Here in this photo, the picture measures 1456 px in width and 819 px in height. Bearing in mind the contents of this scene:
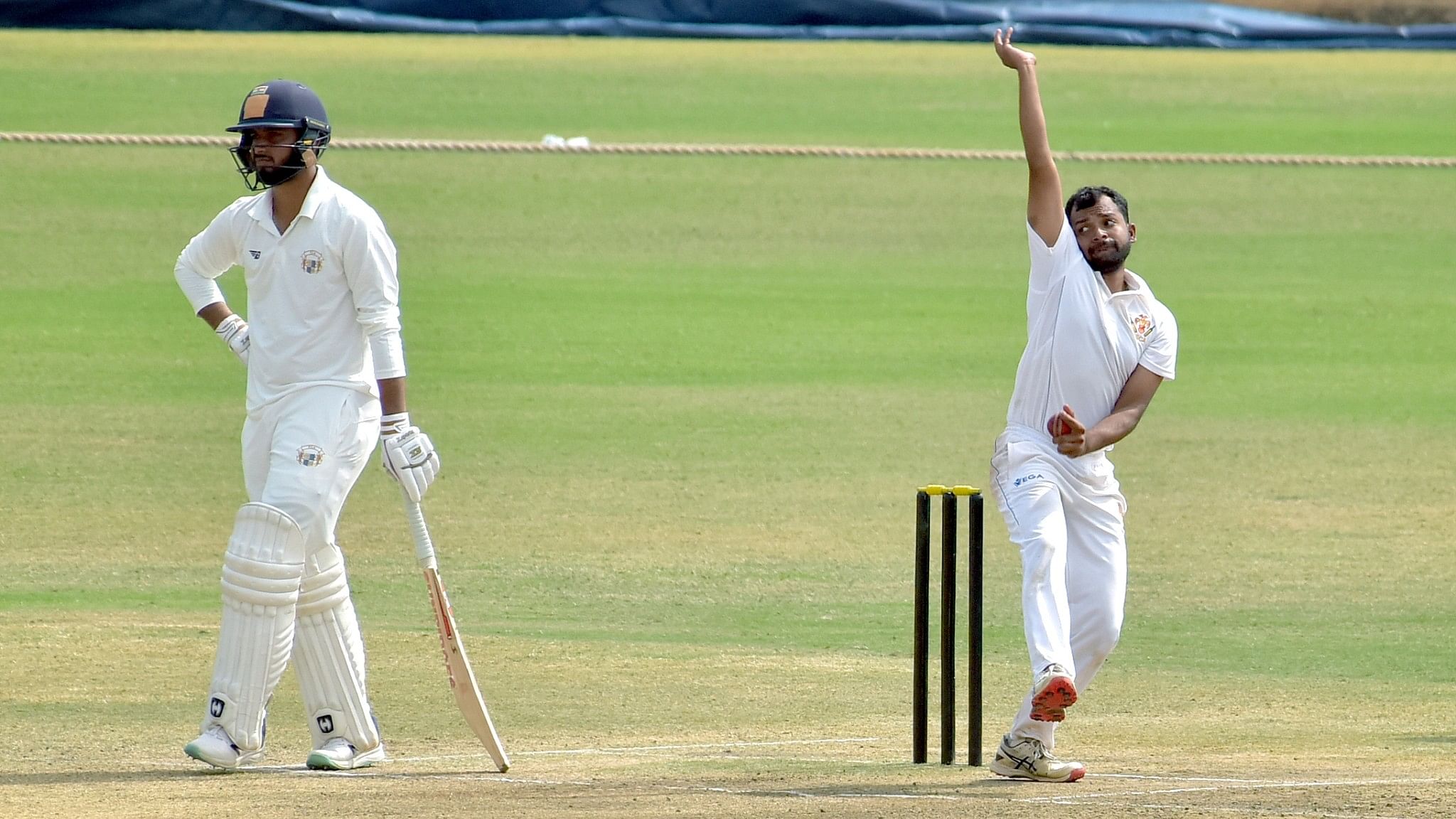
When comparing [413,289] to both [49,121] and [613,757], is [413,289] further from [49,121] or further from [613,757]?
[613,757]

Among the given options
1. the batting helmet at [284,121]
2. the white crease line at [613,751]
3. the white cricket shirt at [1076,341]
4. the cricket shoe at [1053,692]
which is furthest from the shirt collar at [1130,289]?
the batting helmet at [284,121]

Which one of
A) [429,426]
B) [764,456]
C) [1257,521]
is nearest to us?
[1257,521]

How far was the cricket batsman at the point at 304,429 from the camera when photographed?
5980 millimetres

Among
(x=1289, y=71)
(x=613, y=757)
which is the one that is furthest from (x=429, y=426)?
(x=1289, y=71)

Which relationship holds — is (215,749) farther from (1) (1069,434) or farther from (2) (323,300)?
(1) (1069,434)

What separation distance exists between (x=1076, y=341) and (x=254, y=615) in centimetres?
224

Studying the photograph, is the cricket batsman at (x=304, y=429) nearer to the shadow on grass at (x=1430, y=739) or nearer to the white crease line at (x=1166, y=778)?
the white crease line at (x=1166, y=778)

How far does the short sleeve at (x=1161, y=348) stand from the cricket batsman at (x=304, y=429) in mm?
1903

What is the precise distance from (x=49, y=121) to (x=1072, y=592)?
1708 centimetres

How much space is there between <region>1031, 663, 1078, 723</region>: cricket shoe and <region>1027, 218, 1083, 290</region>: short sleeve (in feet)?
3.45

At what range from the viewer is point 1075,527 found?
5953mm

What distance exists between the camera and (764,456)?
476 inches

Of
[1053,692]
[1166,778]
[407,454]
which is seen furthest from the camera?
[407,454]

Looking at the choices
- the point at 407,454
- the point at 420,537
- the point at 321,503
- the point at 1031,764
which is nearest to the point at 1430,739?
the point at 1031,764
